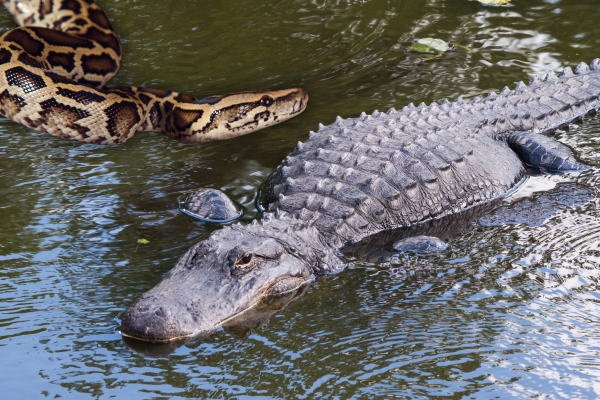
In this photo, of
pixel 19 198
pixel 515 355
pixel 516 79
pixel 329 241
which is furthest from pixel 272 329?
pixel 516 79

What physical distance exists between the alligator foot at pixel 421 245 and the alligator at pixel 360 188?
305 mm

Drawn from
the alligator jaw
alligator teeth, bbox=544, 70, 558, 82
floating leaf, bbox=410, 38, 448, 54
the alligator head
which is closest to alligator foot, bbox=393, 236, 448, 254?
the alligator head

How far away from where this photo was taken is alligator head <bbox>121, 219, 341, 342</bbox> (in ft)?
11.1

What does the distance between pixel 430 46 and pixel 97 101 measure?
4.41m

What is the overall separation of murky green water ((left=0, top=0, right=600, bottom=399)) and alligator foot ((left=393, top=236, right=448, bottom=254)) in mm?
124

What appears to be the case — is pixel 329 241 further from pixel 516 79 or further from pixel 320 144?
pixel 516 79

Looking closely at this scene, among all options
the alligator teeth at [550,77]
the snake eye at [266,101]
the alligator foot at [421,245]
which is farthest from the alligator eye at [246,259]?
the alligator teeth at [550,77]

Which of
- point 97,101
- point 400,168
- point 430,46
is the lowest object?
point 400,168

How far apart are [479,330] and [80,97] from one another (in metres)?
4.85

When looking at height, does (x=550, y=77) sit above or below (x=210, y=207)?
above

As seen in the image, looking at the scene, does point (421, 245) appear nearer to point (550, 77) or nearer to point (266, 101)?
point (266, 101)

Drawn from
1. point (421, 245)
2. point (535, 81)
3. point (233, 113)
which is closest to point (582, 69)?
point (535, 81)

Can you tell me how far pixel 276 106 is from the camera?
271 inches

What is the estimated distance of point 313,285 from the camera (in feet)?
13.3
